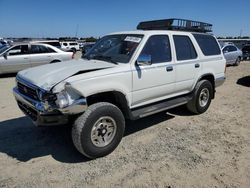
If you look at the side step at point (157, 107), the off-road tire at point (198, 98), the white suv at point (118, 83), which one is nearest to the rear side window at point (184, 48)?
the white suv at point (118, 83)

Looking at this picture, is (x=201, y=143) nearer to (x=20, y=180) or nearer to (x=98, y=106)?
(x=98, y=106)

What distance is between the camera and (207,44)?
595 centimetres

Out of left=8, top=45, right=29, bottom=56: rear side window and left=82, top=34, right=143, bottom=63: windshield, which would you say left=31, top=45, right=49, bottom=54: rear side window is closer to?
left=8, top=45, right=29, bottom=56: rear side window

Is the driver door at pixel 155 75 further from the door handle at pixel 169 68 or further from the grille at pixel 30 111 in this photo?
the grille at pixel 30 111

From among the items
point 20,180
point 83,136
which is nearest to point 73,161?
point 83,136

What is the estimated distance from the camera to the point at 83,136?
354cm

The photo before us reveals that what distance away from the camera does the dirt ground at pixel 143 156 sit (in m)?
3.29

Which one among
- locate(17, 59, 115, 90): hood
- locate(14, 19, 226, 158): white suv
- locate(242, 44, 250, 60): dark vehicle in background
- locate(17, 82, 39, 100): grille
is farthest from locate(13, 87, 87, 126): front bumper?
locate(242, 44, 250, 60): dark vehicle in background

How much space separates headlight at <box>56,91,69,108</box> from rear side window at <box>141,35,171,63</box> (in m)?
1.69

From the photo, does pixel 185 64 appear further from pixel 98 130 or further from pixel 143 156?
pixel 98 130

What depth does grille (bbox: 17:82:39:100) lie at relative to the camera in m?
3.68

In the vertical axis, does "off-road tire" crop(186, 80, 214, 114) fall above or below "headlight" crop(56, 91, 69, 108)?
below

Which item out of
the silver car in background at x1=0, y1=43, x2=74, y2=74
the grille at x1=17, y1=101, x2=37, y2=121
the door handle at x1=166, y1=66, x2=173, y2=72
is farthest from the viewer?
the silver car in background at x1=0, y1=43, x2=74, y2=74

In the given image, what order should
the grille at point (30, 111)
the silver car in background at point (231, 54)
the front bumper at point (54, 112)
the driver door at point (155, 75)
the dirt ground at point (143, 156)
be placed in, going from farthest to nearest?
the silver car in background at point (231, 54) < the driver door at point (155, 75) < the grille at point (30, 111) < the front bumper at point (54, 112) < the dirt ground at point (143, 156)
